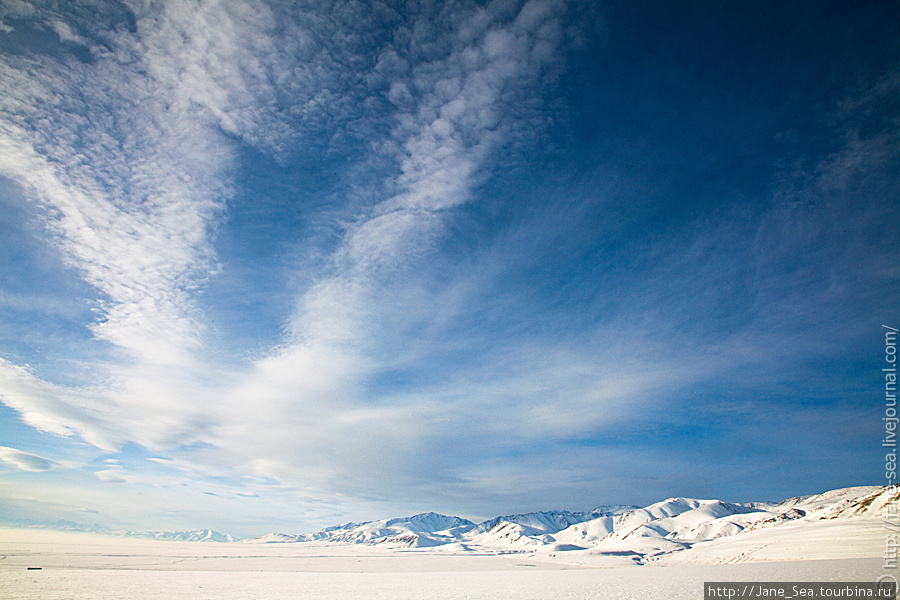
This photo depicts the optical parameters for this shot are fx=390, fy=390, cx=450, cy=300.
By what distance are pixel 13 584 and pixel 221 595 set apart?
27.5m

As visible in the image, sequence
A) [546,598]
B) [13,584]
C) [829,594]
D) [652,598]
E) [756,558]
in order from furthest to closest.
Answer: [756,558], [13,584], [546,598], [652,598], [829,594]

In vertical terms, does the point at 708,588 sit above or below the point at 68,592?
above

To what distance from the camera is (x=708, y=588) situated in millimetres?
34219

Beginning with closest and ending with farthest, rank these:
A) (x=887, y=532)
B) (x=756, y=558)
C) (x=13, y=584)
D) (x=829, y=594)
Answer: (x=829, y=594) < (x=13, y=584) < (x=887, y=532) < (x=756, y=558)

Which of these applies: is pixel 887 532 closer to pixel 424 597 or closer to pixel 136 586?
pixel 424 597

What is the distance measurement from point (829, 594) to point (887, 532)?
82155mm

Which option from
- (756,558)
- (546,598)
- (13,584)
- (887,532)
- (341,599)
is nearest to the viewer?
(546,598)

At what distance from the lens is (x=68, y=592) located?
38781mm

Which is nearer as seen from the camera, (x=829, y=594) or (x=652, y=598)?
(x=829, y=594)

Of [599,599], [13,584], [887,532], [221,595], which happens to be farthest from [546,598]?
[887,532]

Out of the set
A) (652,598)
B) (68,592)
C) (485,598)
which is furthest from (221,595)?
(652,598)

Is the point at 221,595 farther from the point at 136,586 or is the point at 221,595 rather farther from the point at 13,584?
the point at 13,584

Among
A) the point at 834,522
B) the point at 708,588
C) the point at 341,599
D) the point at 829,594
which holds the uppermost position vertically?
the point at 829,594

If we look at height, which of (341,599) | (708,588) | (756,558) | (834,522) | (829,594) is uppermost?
(829,594)
